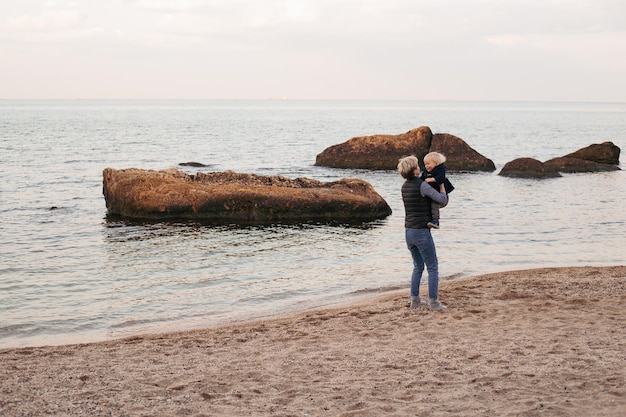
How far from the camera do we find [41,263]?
45.7 feet

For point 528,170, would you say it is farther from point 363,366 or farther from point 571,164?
point 363,366

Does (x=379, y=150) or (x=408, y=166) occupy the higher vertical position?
(x=408, y=166)

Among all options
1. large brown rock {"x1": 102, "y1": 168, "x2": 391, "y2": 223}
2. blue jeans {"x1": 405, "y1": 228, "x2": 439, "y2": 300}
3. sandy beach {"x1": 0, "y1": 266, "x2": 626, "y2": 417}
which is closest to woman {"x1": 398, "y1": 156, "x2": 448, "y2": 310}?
blue jeans {"x1": 405, "y1": 228, "x2": 439, "y2": 300}

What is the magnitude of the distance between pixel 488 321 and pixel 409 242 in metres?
1.44

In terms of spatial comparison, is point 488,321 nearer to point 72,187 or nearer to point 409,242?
point 409,242

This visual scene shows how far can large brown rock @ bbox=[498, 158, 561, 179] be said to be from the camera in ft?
102

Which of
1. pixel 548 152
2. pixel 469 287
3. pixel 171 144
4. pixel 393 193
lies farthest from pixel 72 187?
pixel 548 152

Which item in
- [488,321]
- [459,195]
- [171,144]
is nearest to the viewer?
[488,321]

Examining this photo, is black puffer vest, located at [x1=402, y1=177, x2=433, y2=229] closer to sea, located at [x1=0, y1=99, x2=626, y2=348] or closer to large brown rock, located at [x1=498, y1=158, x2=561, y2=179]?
sea, located at [x1=0, y1=99, x2=626, y2=348]

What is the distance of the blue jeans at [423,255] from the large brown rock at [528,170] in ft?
74.2

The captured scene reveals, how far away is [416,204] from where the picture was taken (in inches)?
368

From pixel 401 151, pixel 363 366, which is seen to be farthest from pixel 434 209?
pixel 401 151

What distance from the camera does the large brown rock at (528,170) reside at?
31.1 m

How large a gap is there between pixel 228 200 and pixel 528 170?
57.3 feet
